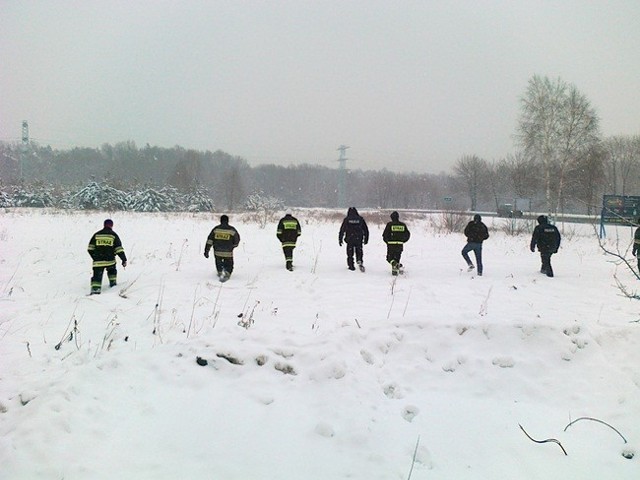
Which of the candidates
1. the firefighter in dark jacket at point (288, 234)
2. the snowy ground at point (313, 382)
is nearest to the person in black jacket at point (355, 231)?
the firefighter in dark jacket at point (288, 234)

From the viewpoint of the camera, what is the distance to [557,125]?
2592cm

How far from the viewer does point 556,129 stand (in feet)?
85.1

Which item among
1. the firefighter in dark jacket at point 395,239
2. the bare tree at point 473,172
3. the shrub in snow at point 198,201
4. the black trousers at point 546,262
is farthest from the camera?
the bare tree at point 473,172

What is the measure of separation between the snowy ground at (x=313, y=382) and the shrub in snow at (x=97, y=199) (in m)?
27.3

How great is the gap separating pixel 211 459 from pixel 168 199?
3766 cm

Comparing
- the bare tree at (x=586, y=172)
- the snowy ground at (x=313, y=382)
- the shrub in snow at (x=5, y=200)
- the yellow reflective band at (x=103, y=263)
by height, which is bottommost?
the snowy ground at (x=313, y=382)

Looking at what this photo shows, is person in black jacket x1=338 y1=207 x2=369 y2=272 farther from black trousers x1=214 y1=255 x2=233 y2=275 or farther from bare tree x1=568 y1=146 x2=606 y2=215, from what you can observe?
bare tree x1=568 y1=146 x2=606 y2=215

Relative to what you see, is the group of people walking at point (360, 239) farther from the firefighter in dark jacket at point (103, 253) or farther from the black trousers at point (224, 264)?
the firefighter in dark jacket at point (103, 253)

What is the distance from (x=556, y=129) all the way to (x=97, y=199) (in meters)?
36.4

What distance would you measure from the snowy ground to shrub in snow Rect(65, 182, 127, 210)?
27.3 metres

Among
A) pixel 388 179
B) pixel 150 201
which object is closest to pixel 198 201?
pixel 150 201

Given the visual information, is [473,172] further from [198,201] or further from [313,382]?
[313,382]

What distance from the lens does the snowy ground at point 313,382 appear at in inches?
143

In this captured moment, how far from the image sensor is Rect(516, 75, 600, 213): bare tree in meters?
25.4
